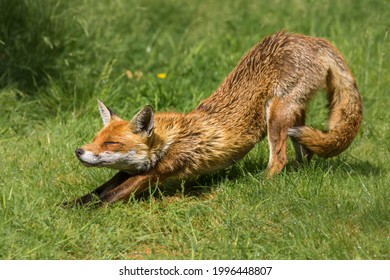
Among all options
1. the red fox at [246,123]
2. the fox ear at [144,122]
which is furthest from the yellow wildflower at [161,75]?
the fox ear at [144,122]

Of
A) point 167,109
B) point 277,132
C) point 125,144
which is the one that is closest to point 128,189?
point 125,144

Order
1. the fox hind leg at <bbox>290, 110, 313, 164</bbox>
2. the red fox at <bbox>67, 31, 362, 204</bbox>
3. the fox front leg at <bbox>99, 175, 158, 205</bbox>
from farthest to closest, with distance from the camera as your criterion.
→ 1. the fox hind leg at <bbox>290, 110, 313, 164</bbox>
2. the red fox at <bbox>67, 31, 362, 204</bbox>
3. the fox front leg at <bbox>99, 175, 158, 205</bbox>

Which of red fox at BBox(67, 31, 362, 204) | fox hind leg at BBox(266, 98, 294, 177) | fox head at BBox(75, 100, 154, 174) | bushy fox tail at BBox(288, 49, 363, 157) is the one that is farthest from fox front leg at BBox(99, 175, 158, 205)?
bushy fox tail at BBox(288, 49, 363, 157)

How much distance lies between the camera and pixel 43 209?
576 cm

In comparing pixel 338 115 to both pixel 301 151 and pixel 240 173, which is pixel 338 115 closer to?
pixel 301 151

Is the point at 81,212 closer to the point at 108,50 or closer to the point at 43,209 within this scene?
the point at 43,209

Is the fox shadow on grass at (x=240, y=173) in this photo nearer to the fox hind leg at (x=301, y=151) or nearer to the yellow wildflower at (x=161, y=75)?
the fox hind leg at (x=301, y=151)

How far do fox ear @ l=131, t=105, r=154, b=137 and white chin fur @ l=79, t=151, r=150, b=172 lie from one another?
185 millimetres

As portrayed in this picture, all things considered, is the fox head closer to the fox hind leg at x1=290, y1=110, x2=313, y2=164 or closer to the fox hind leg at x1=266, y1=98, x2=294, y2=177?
the fox hind leg at x1=266, y1=98, x2=294, y2=177

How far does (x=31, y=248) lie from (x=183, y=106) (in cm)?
373

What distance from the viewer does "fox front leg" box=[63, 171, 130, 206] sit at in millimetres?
6065

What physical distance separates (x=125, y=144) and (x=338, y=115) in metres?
1.92

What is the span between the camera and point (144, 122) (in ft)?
20.4
